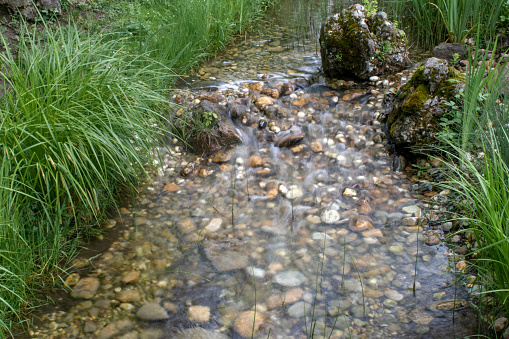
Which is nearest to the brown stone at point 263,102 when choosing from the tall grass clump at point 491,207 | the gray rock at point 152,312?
the tall grass clump at point 491,207

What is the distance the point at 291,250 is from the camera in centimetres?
326

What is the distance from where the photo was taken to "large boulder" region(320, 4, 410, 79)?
550cm

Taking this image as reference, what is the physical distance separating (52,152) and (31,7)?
13.5 feet

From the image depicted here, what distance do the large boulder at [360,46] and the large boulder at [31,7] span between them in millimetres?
3790

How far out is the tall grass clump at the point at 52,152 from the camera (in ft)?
8.68

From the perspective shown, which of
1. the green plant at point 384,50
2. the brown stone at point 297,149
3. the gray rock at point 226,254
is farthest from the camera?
the green plant at point 384,50

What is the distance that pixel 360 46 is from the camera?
18.0ft

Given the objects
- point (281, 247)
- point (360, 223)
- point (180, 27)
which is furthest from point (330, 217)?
point (180, 27)

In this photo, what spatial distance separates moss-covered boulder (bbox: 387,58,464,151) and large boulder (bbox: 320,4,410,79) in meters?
1.22

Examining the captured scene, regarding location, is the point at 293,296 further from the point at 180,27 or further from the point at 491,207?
the point at 180,27

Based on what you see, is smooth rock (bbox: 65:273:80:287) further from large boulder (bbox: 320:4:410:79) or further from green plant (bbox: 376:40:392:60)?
green plant (bbox: 376:40:392:60)

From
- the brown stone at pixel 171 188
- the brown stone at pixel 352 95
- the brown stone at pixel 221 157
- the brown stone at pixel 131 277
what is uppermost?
the brown stone at pixel 352 95

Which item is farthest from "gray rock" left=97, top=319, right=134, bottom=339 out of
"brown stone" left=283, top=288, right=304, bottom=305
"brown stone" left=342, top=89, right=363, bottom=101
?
"brown stone" left=342, top=89, right=363, bottom=101

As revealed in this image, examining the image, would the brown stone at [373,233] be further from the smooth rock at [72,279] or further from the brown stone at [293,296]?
the smooth rock at [72,279]
